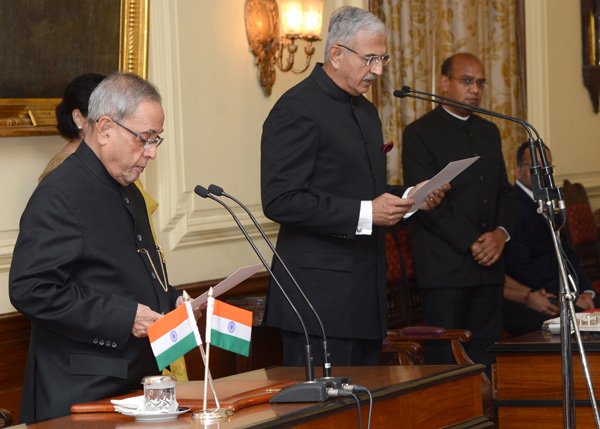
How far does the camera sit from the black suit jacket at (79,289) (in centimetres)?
247

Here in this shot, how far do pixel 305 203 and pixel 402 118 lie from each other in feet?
8.98

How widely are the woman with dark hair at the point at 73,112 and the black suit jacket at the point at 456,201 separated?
1.85 meters

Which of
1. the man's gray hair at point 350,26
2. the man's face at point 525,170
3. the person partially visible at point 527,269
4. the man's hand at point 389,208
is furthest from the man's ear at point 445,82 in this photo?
the man's hand at point 389,208

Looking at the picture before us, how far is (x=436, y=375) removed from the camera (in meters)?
2.63

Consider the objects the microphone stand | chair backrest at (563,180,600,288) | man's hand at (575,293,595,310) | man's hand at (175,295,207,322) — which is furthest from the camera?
chair backrest at (563,180,600,288)

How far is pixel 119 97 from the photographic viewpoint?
8.65 ft

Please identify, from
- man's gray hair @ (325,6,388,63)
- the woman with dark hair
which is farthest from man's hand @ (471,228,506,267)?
the woman with dark hair

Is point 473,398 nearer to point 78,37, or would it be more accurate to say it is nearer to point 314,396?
point 314,396

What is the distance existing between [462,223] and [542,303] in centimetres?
89

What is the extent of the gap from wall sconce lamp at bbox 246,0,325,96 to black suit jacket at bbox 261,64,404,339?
131cm

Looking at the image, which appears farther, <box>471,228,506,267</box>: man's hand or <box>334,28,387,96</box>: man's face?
<box>471,228,506,267</box>: man's hand

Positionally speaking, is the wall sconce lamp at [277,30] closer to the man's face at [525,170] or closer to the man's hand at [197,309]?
the man's face at [525,170]

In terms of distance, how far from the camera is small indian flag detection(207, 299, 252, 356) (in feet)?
7.36

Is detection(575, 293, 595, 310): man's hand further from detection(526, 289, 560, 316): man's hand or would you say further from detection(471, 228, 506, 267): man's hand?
detection(471, 228, 506, 267): man's hand
